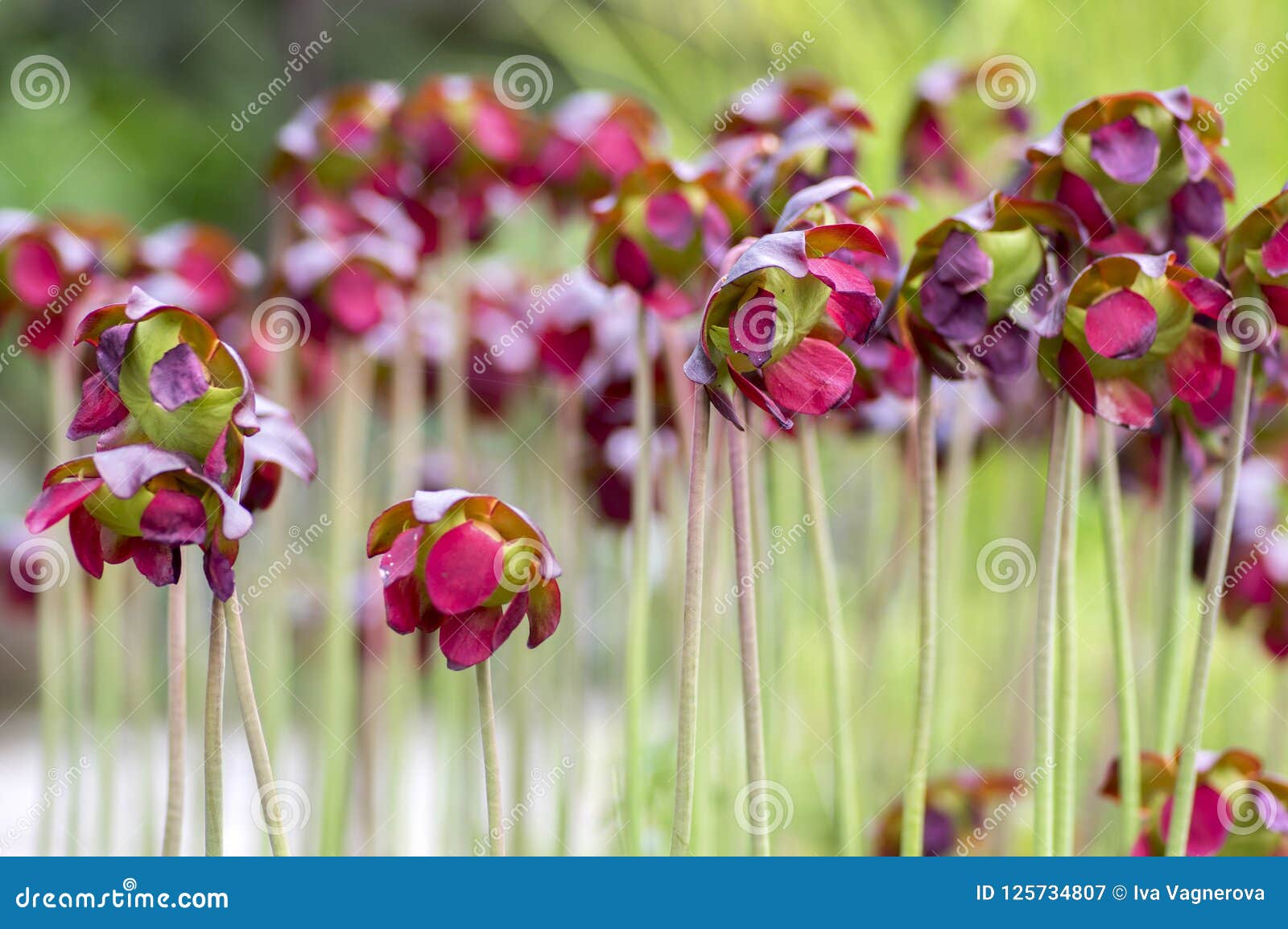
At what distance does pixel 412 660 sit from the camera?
0.85 m

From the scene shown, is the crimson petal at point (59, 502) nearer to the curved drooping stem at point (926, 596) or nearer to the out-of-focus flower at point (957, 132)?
the curved drooping stem at point (926, 596)

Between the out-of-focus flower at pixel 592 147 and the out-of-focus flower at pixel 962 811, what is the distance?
1.27 feet

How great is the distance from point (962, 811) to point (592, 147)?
433 mm

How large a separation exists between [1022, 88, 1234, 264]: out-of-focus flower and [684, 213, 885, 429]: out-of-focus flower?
0.39 ft

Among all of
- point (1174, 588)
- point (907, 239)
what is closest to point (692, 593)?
point (1174, 588)

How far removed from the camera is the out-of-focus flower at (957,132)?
69 centimetres

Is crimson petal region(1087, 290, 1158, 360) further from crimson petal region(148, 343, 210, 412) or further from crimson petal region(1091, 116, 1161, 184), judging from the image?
crimson petal region(148, 343, 210, 412)

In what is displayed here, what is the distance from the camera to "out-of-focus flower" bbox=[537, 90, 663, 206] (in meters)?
0.71

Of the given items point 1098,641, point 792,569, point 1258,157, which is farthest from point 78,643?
point 1258,157

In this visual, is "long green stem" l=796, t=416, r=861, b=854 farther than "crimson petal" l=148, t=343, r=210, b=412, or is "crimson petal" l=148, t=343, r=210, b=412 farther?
→ "long green stem" l=796, t=416, r=861, b=854

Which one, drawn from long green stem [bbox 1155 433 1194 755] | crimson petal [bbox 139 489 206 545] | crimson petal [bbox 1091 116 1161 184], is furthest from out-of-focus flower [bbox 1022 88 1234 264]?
crimson petal [bbox 139 489 206 545]

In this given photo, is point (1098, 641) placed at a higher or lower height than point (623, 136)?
lower
